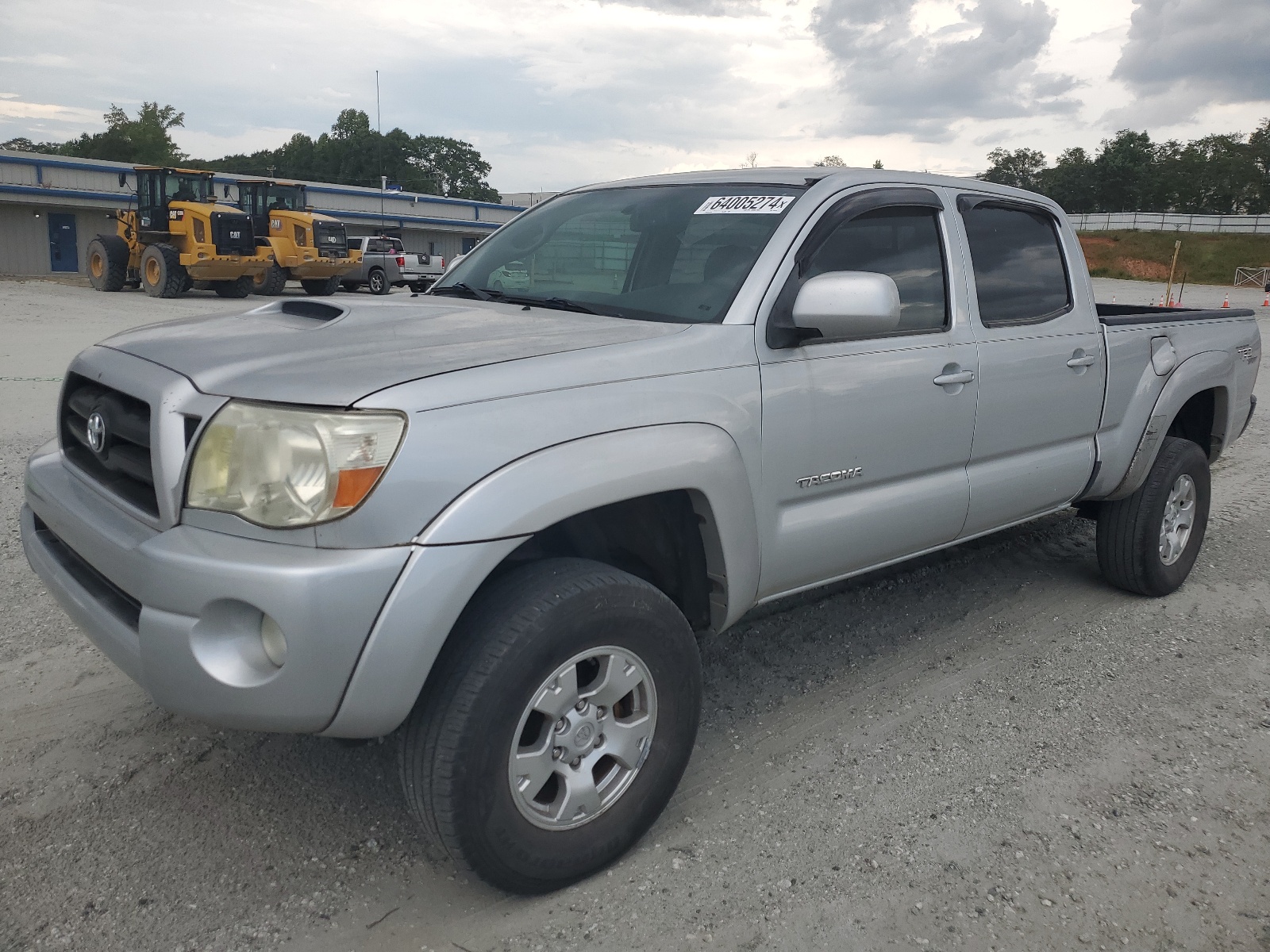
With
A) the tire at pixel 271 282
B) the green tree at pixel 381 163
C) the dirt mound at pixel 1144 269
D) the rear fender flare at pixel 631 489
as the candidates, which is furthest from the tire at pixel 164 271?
the green tree at pixel 381 163

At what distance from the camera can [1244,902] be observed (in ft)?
8.39

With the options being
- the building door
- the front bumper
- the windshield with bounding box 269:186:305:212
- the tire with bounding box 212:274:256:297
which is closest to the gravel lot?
the front bumper

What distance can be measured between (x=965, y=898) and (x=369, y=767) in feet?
5.79

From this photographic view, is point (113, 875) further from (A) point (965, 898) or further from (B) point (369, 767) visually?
(A) point (965, 898)

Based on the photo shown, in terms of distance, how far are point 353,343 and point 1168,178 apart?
10387cm

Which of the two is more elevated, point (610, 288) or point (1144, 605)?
point (610, 288)

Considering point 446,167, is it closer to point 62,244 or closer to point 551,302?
point 62,244

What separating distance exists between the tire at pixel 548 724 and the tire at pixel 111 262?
2521 cm

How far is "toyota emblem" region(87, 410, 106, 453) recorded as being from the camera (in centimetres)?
255

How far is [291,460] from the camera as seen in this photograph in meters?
2.14

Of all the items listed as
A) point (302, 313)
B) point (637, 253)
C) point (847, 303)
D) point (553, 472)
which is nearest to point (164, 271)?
point (302, 313)

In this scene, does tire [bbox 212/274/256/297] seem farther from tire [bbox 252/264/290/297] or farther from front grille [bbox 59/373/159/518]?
front grille [bbox 59/373/159/518]

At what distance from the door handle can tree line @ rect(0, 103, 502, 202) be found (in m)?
92.5

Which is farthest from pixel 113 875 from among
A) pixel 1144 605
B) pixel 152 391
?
pixel 1144 605
